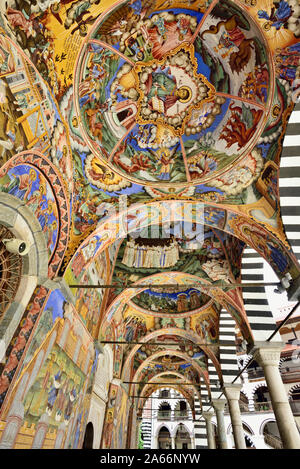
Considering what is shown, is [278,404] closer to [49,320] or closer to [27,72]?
[49,320]

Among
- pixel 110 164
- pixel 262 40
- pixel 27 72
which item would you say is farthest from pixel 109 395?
pixel 262 40

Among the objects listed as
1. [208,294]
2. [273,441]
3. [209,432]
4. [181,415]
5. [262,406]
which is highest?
[181,415]

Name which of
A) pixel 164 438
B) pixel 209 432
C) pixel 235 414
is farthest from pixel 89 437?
pixel 164 438

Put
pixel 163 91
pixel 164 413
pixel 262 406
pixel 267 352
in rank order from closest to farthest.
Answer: pixel 163 91
pixel 267 352
pixel 262 406
pixel 164 413

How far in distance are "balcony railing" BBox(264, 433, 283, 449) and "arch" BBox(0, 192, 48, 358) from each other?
1077 inches

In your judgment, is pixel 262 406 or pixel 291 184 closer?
pixel 291 184

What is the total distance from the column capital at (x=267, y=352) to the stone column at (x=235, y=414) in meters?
4.43

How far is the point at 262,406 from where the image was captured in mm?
26234

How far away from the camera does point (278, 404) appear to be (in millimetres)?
6934

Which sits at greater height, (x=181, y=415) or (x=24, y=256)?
(x=181, y=415)

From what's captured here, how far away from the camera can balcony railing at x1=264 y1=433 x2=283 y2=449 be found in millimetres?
22422

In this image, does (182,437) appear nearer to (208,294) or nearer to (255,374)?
(255,374)

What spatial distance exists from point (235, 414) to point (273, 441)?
17628 millimetres

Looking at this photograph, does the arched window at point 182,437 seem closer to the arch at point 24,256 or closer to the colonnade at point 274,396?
the colonnade at point 274,396
